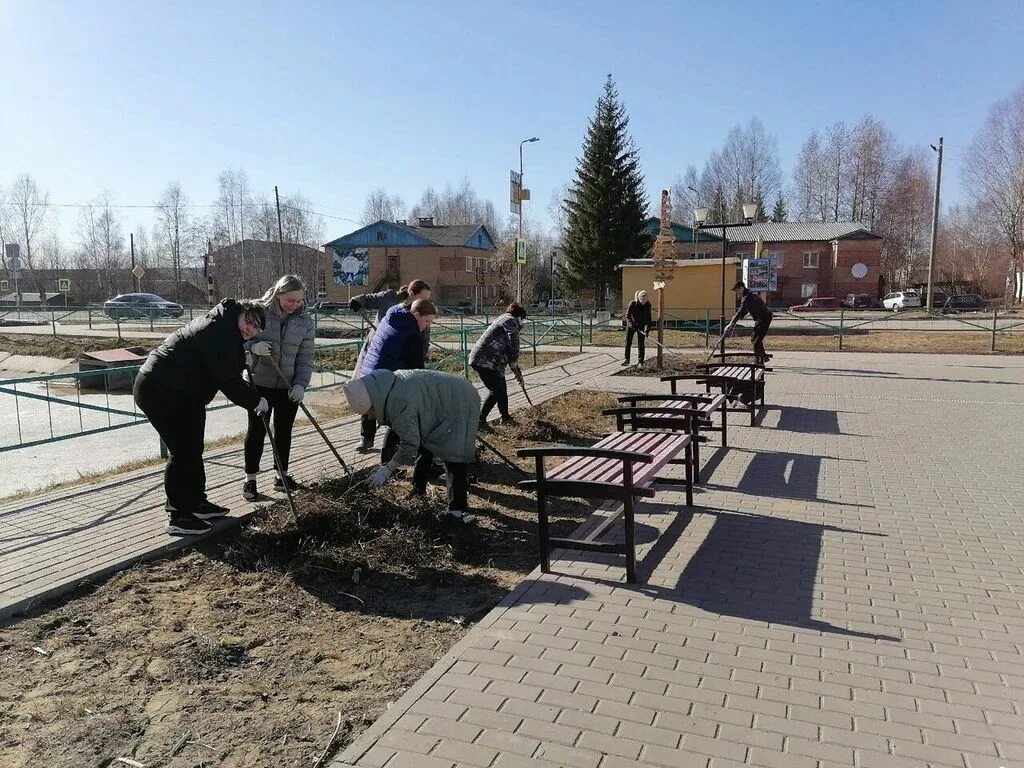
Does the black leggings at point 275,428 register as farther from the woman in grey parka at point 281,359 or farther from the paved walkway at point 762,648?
the paved walkway at point 762,648

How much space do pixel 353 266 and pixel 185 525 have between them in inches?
2219

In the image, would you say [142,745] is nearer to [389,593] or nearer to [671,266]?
[389,593]

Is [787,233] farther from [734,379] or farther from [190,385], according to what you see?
[190,385]

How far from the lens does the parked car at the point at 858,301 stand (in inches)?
1896

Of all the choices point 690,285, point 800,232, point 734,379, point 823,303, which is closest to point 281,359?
point 734,379

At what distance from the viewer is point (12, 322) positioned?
34.1m

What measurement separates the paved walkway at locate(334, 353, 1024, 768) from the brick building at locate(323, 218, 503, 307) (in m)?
54.1

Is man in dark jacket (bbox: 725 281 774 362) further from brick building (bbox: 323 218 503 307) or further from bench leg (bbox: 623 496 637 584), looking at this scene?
brick building (bbox: 323 218 503 307)

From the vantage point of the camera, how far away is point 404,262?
5950 centimetres

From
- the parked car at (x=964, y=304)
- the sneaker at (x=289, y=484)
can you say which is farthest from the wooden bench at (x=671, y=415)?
the parked car at (x=964, y=304)

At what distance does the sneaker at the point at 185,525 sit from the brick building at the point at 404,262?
54387 mm

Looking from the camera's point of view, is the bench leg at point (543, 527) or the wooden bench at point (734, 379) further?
the wooden bench at point (734, 379)

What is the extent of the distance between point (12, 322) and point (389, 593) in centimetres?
3732

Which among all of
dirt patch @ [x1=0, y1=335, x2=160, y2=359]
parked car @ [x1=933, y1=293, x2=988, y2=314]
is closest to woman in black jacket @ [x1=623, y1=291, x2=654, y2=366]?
dirt patch @ [x1=0, y1=335, x2=160, y2=359]
